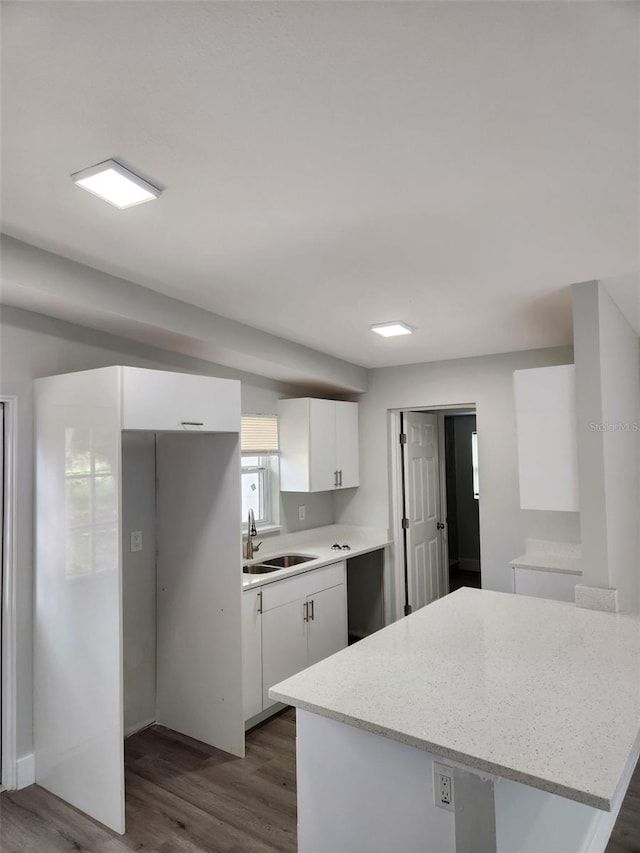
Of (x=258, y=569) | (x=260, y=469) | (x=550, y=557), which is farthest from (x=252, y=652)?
(x=550, y=557)

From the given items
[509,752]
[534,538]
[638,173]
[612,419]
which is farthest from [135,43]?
[534,538]

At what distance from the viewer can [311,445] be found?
175 inches

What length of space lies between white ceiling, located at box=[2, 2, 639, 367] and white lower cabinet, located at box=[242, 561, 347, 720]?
2.01 meters

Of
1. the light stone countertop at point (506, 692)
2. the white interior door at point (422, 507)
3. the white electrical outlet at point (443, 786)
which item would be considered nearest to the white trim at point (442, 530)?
the white interior door at point (422, 507)

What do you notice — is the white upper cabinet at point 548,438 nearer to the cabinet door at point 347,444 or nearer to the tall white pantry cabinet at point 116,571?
the tall white pantry cabinet at point 116,571

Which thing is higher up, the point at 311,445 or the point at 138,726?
the point at 311,445

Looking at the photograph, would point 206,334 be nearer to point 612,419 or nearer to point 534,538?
point 612,419

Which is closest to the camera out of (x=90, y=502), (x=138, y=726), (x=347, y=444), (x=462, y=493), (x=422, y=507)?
(x=90, y=502)

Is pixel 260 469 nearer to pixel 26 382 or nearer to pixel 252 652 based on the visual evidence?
pixel 252 652

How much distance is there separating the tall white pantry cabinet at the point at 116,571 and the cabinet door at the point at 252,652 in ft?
0.71

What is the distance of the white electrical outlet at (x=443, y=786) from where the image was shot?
156 centimetres

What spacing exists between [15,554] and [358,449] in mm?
3077

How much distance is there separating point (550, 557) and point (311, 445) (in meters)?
1.99

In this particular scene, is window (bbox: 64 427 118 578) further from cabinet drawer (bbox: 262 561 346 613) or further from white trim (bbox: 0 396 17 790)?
cabinet drawer (bbox: 262 561 346 613)
